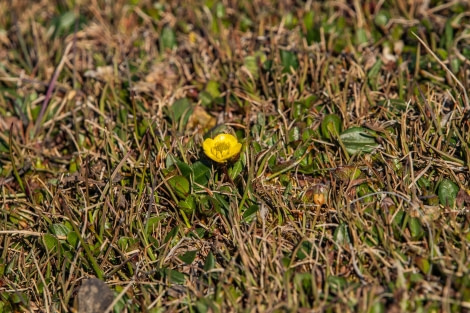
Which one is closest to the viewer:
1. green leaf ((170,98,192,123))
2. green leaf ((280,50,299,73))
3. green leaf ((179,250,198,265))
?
green leaf ((179,250,198,265))

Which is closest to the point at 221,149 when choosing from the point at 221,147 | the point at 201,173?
the point at 221,147

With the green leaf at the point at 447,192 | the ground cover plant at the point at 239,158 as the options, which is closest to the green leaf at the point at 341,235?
the ground cover plant at the point at 239,158

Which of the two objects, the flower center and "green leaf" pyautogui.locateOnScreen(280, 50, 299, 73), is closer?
the flower center

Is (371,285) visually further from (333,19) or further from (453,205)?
(333,19)

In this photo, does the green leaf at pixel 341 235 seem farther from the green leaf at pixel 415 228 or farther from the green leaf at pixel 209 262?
the green leaf at pixel 209 262

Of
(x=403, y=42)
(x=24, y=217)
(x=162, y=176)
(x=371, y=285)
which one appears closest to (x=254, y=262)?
(x=371, y=285)

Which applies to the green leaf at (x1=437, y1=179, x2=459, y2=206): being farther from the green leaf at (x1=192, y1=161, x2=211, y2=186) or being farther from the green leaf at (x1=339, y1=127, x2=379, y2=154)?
the green leaf at (x1=192, y1=161, x2=211, y2=186)

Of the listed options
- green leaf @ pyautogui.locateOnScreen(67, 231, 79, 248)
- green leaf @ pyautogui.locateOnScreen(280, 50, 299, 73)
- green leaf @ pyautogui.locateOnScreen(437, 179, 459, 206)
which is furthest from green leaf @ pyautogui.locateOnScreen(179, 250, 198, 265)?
green leaf @ pyautogui.locateOnScreen(280, 50, 299, 73)
